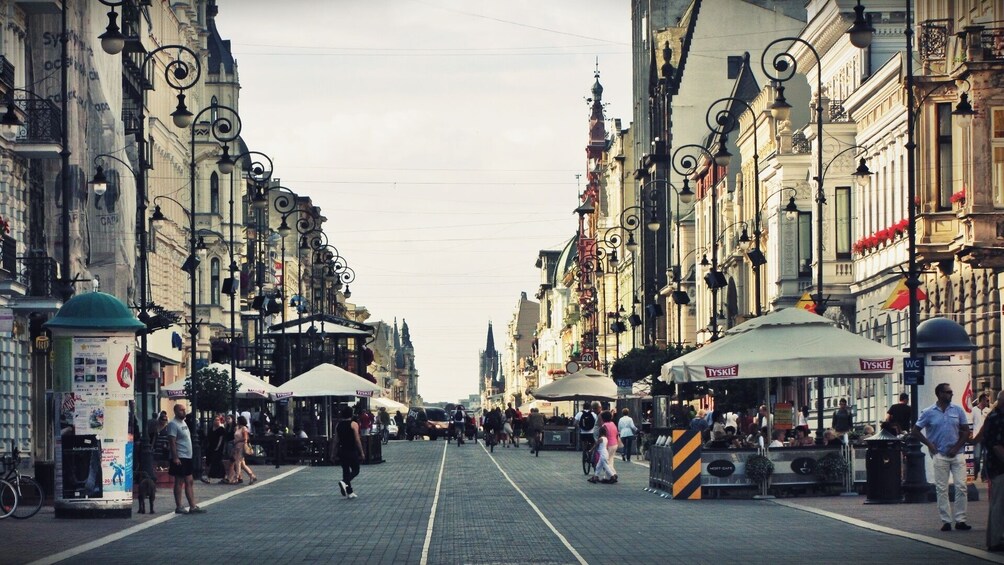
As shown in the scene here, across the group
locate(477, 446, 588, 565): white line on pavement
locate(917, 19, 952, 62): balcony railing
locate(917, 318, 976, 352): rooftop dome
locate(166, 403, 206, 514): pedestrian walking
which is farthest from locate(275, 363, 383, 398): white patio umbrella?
locate(917, 318, 976, 352): rooftop dome

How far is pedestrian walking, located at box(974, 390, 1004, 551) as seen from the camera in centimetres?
1934

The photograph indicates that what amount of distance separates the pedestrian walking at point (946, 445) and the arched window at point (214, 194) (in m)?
66.7

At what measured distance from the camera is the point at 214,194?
88.5 meters

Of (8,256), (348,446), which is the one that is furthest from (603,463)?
(8,256)

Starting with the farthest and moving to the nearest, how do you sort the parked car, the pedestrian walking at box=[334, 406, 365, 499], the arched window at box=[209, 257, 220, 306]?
the parked car < the arched window at box=[209, 257, 220, 306] < the pedestrian walking at box=[334, 406, 365, 499]

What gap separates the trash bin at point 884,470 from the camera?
28.7 m

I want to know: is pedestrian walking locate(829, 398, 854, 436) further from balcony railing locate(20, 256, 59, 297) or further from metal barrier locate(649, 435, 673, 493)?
balcony railing locate(20, 256, 59, 297)

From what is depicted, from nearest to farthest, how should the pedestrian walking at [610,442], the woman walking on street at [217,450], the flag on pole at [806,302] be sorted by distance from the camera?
the pedestrian walking at [610,442] → the woman walking on street at [217,450] → the flag on pole at [806,302]

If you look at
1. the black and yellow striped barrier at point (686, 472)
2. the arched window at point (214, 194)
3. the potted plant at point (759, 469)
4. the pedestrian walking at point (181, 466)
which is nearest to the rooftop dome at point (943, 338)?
the potted plant at point (759, 469)

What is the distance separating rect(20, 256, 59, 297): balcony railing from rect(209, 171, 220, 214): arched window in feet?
133

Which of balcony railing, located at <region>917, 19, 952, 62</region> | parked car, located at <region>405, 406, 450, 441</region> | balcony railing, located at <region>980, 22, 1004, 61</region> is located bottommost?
parked car, located at <region>405, 406, 450, 441</region>

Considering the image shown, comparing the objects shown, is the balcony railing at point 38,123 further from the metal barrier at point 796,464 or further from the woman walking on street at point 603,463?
the metal barrier at point 796,464

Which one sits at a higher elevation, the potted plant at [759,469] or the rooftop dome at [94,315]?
the rooftop dome at [94,315]

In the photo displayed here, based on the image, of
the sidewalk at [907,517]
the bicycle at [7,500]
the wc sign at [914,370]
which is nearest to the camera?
the sidewalk at [907,517]
